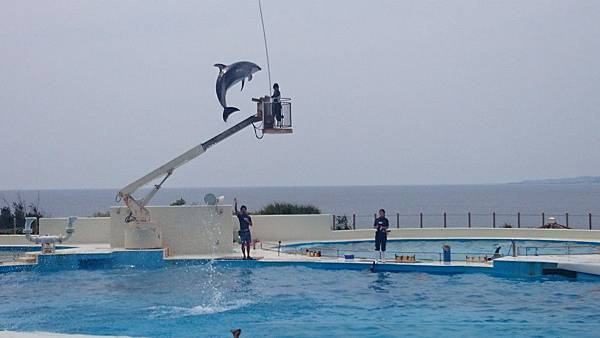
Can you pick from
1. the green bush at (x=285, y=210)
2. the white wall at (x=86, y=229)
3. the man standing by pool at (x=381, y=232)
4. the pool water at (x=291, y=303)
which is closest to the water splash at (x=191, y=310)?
the pool water at (x=291, y=303)

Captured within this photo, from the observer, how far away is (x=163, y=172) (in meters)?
18.0

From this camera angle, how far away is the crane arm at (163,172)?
58.3 ft

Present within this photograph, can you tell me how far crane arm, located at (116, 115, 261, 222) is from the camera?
58.3ft

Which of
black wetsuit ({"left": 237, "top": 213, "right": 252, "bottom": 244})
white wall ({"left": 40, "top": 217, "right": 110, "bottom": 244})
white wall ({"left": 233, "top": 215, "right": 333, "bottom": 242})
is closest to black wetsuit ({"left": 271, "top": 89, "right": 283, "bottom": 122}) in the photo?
black wetsuit ({"left": 237, "top": 213, "right": 252, "bottom": 244})

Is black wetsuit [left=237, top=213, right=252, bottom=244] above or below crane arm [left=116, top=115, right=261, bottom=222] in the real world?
below

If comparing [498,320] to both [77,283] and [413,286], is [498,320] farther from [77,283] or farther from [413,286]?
[77,283]

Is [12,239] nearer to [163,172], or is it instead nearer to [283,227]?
[163,172]

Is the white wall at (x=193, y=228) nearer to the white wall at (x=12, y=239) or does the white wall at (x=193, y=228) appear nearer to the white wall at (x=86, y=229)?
the white wall at (x=86, y=229)

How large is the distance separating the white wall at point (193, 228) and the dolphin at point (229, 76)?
242 cm

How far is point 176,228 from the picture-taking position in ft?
60.7

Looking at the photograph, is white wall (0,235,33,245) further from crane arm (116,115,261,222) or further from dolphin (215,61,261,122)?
dolphin (215,61,261,122)

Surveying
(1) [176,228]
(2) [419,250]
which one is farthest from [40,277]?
(2) [419,250]

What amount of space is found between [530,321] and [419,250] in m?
9.34

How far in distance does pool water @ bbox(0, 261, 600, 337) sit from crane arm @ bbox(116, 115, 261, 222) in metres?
1.68
